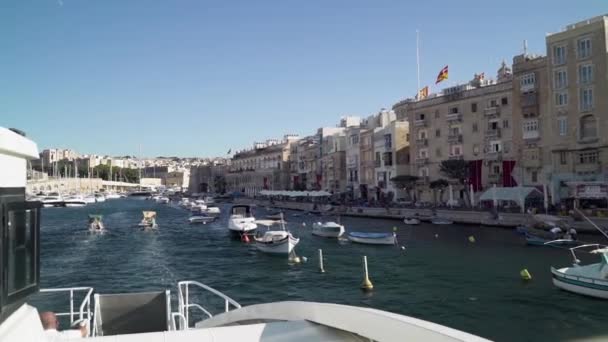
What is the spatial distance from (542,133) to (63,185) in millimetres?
150970

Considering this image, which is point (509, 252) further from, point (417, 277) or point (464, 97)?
point (464, 97)

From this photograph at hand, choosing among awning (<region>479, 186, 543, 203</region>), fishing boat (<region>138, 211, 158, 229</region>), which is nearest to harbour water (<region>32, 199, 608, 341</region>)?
awning (<region>479, 186, 543, 203</region>)

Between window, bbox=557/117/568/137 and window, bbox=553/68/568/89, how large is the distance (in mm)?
3093

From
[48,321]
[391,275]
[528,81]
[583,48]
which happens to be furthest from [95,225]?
[583,48]

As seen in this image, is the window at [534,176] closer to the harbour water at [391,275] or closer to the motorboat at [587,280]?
the harbour water at [391,275]

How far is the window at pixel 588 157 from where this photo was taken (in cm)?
4559

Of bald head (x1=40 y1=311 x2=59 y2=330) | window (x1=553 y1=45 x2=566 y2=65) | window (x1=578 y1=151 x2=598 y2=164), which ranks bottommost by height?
bald head (x1=40 y1=311 x2=59 y2=330)

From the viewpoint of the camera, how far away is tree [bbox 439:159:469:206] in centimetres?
5906

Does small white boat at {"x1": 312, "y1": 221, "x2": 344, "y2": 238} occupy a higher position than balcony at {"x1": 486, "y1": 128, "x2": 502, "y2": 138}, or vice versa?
balcony at {"x1": 486, "y1": 128, "x2": 502, "y2": 138}

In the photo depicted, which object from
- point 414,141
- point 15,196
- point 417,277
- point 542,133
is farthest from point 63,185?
point 15,196

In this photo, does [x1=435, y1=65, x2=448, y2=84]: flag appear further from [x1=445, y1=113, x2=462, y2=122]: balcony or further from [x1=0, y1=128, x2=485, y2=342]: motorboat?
[x1=0, y1=128, x2=485, y2=342]: motorboat

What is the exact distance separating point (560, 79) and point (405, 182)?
81.2ft

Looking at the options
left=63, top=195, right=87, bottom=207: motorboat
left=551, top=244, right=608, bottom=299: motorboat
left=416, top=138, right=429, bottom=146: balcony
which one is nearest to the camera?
left=551, top=244, right=608, bottom=299: motorboat

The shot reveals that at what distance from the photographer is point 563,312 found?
18.0m
